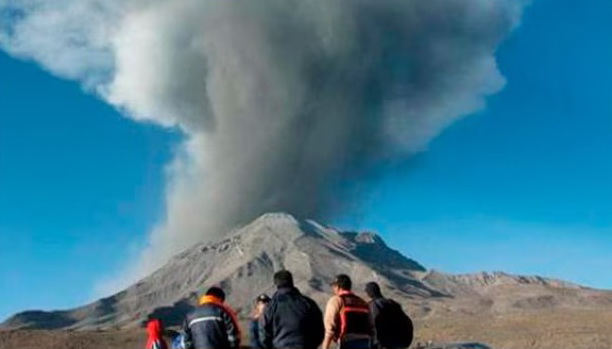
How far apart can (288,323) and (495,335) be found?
287 feet

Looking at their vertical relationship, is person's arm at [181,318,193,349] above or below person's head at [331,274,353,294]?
below

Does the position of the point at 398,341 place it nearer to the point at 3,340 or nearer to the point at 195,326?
the point at 195,326

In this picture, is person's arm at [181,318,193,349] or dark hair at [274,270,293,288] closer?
person's arm at [181,318,193,349]

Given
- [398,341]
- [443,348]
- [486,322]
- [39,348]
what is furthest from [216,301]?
[486,322]

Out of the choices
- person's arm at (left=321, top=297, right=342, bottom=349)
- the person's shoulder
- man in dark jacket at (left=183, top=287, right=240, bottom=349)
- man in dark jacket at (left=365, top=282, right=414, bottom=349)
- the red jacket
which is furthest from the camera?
the red jacket

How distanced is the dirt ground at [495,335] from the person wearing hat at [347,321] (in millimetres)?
53497

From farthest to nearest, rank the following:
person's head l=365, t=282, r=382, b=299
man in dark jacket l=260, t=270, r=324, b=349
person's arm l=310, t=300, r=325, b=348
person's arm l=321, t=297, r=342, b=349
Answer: person's head l=365, t=282, r=382, b=299 < person's arm l=321, t=297, r=342, b=349 < person's arm l=310, t=300, r=325, b=348 < man in dark jacket l=260, t=270, r=324, b=349

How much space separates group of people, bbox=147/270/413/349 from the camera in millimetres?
12422

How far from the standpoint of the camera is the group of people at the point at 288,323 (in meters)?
12.4

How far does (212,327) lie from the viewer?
12.4 meters

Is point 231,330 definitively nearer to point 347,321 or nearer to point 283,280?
point 283,280

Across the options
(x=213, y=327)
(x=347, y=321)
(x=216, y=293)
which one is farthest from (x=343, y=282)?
(x=213, y=327)

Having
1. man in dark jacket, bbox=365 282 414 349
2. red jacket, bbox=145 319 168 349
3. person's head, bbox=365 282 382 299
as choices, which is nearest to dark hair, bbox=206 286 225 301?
man in dark jacket, bbox=365 282 414 349

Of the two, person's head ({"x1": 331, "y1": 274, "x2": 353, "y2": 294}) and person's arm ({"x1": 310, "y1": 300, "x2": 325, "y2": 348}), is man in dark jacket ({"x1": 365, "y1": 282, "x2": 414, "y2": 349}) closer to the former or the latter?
person's head ({"x1": 331, "y1": 274, "x2": 353, "y2": 294})
